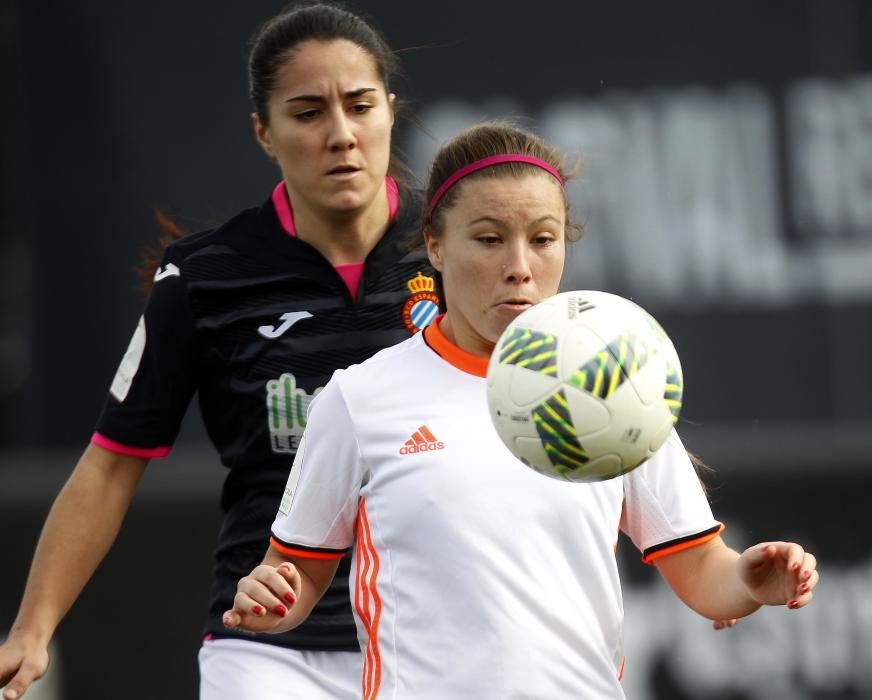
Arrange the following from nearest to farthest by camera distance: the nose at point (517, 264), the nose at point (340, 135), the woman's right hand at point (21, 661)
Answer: the nose at point (517, 264)
the woman's right hand at point (21, 661)
the nose at point (340, 135)

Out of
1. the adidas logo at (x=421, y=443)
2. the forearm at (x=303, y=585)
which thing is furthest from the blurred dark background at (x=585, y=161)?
the adidas logo at (x=421, y=443)

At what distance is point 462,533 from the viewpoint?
308cm

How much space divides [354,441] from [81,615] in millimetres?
3346

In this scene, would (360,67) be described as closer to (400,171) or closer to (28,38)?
(400,171)

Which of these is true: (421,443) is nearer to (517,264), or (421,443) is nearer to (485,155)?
(517,264)

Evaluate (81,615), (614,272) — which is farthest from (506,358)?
(614,272)

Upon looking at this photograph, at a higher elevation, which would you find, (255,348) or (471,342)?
(255,348)

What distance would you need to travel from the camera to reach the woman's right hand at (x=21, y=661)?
3744 mm

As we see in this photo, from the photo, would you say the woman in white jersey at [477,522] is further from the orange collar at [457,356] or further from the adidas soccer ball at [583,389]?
the adidas soccer ball at [583,389]

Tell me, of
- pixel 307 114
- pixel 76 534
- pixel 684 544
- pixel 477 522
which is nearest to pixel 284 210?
pixel 307 114

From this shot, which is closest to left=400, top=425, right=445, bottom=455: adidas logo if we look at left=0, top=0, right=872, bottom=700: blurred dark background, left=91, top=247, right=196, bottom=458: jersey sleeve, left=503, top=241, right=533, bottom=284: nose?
left=503, top=241, right=533, bottom=284: nose

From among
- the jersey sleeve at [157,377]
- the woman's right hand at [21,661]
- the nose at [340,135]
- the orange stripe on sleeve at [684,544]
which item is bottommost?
the woman's right hand at [21,661]

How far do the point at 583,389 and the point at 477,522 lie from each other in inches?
14.6

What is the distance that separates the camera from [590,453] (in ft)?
9.48
